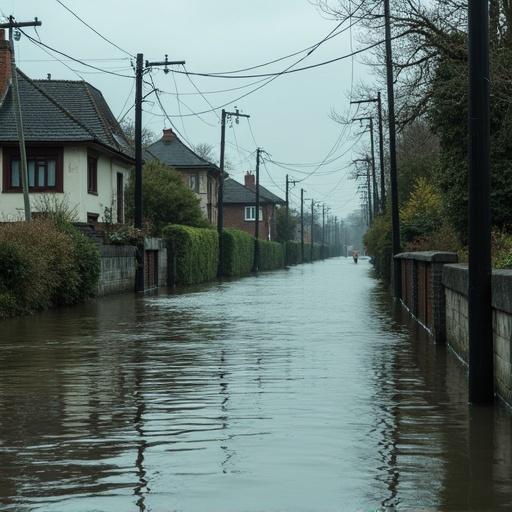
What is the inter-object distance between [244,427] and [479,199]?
3.14m

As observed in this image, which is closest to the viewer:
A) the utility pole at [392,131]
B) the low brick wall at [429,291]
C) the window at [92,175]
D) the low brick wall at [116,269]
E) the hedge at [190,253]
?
the low brick wall at [429,291]

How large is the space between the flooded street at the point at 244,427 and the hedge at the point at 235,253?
42881 mm

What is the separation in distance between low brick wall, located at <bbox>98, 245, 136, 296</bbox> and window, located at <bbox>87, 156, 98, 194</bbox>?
5.54 m

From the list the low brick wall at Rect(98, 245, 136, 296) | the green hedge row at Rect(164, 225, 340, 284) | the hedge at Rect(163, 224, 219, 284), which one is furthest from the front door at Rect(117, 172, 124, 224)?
the low brick wall at Rect(98, 245, 136, 296)

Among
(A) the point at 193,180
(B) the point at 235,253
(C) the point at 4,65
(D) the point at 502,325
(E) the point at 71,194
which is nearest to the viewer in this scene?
(D) the point at 502,325

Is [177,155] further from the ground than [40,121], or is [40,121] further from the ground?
[177,155]

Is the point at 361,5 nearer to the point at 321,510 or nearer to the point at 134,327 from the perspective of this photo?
the point at 134,327

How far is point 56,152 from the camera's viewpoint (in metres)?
40.8

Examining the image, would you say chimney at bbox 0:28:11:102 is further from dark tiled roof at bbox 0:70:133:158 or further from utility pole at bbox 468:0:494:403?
utility pole at bbox 468:0:494:403

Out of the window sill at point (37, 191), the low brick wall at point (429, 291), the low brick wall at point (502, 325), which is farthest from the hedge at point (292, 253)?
the low brick wall at point (502, 325)

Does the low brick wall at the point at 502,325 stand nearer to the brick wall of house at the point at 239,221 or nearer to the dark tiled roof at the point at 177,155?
the dark tiled roof at the point at 177,155

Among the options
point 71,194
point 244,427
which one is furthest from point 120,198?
point 244,427

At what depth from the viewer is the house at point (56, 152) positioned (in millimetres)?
40469

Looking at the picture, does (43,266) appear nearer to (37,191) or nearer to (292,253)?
(37,191)
